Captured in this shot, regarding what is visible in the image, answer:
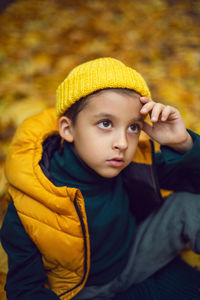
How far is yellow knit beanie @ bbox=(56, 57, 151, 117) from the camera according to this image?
0.68m

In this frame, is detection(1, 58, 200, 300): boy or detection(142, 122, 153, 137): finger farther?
detection(142, 122, 153, 137): finger

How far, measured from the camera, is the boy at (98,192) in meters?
0.68

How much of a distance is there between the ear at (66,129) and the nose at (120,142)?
169 millimetres

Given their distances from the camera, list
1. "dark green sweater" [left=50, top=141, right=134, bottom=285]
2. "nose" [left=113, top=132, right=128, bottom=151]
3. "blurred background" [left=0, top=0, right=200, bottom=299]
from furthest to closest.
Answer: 1. "blurred background" [left=0, top=0, right=200, bottom=299]
2. "dark green sweater" [left=50, top=141, right=134, bottom=285]
3. "nose" [left=113, top=132, right=128, bottom=151]

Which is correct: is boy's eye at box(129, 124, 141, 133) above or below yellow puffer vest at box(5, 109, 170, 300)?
above

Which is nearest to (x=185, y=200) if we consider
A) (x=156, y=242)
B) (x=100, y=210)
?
(x=156, y=242)

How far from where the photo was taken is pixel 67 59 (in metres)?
1.94

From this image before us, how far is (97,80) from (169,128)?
0.26 m

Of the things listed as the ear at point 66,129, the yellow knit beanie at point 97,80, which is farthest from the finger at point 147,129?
the ear at point 66,129

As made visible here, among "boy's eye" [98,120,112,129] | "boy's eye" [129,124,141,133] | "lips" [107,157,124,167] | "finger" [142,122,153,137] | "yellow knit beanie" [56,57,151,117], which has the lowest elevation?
"lips" [107,157,124,167]

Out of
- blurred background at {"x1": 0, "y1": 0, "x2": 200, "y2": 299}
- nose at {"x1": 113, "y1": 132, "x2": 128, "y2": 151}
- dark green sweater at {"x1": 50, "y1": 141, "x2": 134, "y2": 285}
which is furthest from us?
blurred background at {"x1": 0, "y1": 0, "x2": 200, "y2": 299}

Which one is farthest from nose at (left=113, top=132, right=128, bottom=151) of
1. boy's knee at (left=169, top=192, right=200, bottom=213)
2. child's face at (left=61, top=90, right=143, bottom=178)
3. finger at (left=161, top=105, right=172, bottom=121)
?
boy's knee at (left=169, top=192, right=200, bottom=213)

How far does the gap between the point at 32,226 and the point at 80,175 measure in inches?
7.6

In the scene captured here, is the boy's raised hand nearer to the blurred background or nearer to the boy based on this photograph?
the boy
